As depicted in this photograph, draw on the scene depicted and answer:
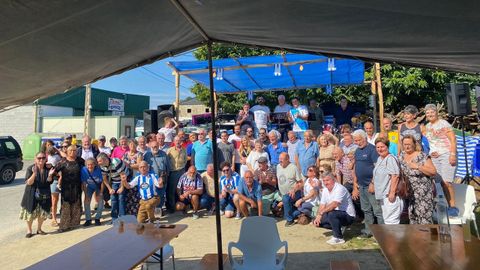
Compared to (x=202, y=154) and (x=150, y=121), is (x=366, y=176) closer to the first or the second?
(x=202, y=154)

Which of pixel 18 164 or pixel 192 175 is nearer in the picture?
pixel 192 175

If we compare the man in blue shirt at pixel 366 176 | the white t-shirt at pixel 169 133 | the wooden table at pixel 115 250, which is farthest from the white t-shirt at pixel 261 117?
the wooden table at pixel 115 250

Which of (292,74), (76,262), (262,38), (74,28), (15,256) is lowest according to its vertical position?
(15,256)

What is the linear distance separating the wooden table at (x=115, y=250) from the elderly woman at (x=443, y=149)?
391 centimetres

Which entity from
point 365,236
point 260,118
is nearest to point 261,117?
point 260,118

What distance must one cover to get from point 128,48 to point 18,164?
12768 millimetres

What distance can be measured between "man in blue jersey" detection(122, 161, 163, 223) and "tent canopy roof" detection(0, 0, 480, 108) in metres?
3.68

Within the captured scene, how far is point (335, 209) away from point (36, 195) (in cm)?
530

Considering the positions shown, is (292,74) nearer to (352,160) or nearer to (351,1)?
(352,160)

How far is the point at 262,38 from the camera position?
3.14m

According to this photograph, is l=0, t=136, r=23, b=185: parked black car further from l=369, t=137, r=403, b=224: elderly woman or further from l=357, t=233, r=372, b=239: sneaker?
l=369, t=137, r=403, b=224: elderly woman

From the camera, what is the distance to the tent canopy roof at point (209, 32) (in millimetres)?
1994

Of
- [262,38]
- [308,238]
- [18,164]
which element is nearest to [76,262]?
[262,38]

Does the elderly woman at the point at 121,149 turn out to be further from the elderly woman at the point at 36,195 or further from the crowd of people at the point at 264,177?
the elderly woman at the point at 36,195
